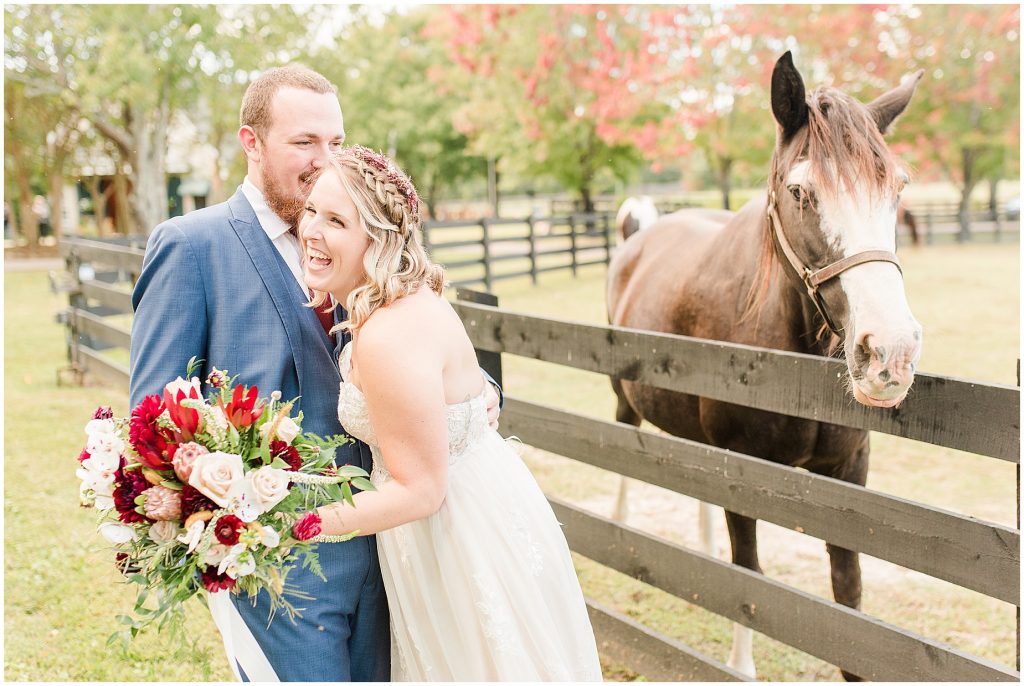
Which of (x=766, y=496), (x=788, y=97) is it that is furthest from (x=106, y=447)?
(x=788, y=97)

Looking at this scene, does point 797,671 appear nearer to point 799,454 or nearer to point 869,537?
point 799,454

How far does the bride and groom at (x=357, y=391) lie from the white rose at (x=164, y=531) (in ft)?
1.10

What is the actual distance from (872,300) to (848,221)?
1.09 feet

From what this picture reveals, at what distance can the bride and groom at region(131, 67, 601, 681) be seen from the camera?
1927 millimetres

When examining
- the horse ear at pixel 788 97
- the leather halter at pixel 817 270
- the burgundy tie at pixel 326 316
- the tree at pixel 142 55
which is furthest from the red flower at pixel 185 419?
the tree at pixel 142 55

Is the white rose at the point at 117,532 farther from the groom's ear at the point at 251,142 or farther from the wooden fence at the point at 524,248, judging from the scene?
the wooden fence at the point at 524,248

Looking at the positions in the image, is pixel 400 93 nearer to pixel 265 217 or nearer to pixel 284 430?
pixel 265 217

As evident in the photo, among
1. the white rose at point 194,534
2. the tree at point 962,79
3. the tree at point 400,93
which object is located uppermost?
the tree at point 400,93

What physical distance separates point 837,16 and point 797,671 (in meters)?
17.6

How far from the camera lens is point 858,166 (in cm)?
259

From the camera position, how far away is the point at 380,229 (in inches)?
76.2

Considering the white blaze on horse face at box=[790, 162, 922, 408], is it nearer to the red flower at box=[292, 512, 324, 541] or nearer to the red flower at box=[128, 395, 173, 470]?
the red flower at box=[292, 512, 324, 541]

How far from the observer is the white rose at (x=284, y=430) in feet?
5.46

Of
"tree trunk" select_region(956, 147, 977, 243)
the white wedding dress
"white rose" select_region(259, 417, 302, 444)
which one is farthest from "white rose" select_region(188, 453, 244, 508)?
"tree trunk" select_region(956, 147, 977, 243)
